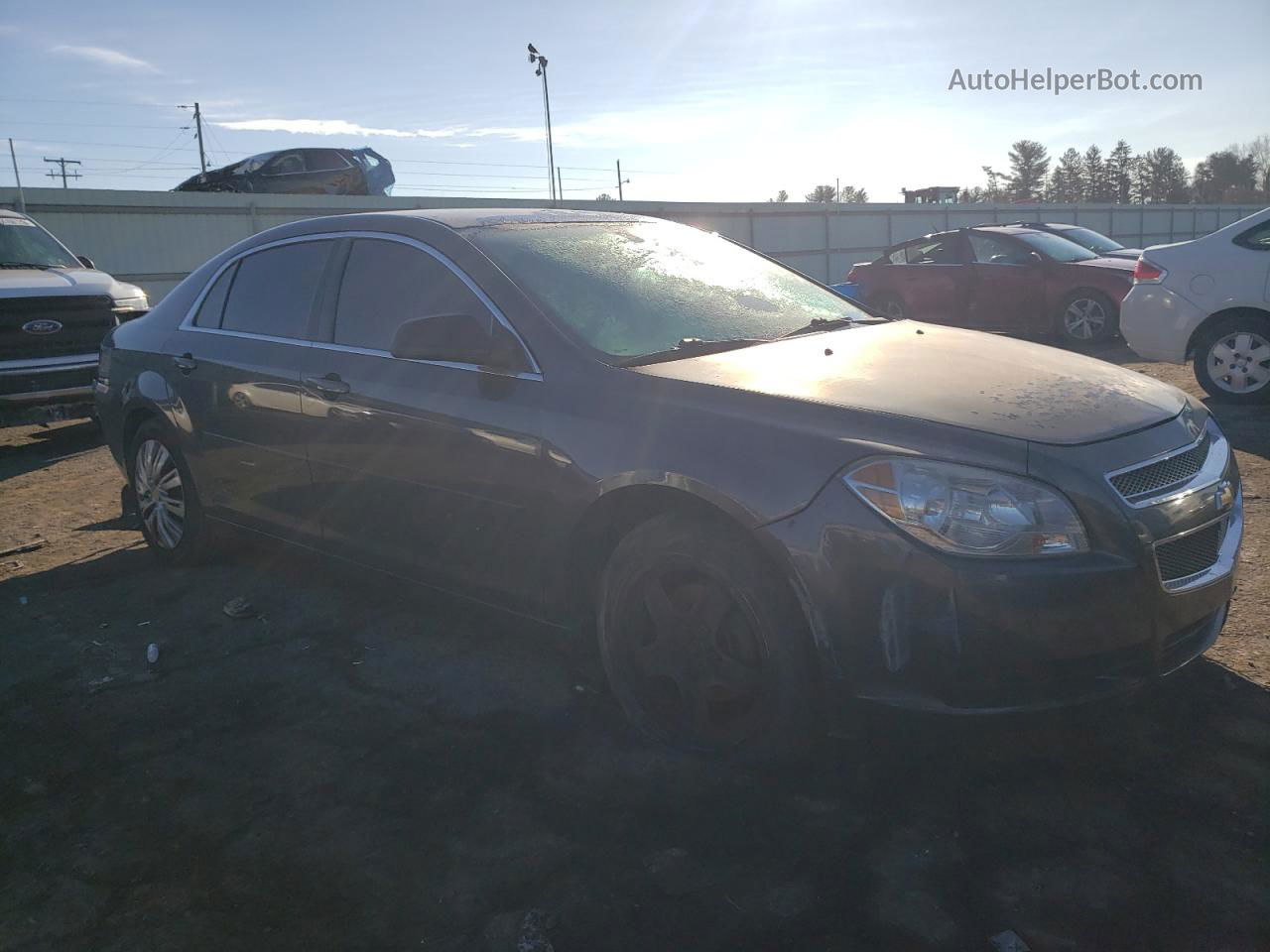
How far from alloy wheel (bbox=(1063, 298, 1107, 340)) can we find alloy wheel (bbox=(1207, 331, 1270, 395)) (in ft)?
16.5

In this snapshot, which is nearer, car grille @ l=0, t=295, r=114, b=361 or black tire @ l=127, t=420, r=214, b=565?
black tire @ l=127, t=420, r=214, b=565

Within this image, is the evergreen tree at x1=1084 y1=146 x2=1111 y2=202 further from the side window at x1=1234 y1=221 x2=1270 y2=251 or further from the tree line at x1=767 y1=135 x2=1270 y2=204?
the side window at x1=1234 y1=221 x2=1270 y2=251

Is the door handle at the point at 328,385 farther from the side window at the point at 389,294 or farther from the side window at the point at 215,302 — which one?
the side window at the point at 215,302

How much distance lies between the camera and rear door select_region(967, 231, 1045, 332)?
42.8 feet

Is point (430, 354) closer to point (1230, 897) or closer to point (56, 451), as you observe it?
point (1230, 897)

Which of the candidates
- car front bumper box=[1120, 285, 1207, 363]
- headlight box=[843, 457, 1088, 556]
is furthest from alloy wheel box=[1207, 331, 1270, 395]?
headlight box=[843, 457, 1088, 556]

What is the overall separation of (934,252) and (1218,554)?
1207 cm

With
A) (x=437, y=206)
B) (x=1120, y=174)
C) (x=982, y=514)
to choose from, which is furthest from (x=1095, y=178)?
(x=982, y=514)

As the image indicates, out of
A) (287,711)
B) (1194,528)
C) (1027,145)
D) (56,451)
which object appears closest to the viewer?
(1194,528)

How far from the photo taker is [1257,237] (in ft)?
24.5

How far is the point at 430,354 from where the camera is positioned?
131 inches

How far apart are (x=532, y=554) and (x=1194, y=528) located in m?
1.90

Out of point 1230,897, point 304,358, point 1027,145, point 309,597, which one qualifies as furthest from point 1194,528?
point 1027,145

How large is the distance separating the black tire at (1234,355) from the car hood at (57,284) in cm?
918
